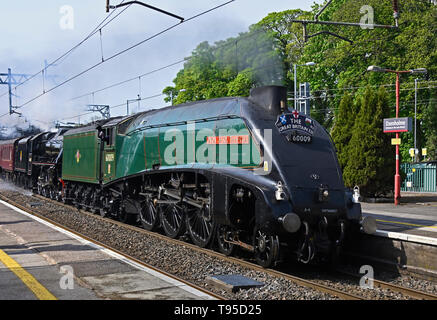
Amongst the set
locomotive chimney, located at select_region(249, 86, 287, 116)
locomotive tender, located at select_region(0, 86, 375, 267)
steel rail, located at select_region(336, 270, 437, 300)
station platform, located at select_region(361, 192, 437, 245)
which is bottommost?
steel rail, located at select_region(336, 270, 437, 300)

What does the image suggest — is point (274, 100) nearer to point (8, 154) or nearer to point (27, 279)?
point (27, 279)

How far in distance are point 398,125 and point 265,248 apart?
13610mm

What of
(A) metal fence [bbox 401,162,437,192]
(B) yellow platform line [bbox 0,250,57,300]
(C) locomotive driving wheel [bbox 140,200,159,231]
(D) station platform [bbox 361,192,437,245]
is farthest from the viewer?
(A) metal fence [bbox 401,162,437,192]

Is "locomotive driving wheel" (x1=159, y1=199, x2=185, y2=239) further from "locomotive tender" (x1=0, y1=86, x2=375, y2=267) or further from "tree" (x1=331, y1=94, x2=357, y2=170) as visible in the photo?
"tree" (x1=331, y1=94, x2=357, y2=170)

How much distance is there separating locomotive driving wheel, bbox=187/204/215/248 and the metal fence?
1987 cm

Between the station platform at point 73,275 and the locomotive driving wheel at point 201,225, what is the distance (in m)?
2.13

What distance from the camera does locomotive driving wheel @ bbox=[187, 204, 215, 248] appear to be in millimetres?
10062

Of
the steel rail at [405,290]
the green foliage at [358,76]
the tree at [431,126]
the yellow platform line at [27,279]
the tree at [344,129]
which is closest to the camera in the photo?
the yellow platform line at [27,279]

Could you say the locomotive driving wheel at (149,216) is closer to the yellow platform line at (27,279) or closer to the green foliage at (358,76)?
the yellow platform line at (27,279)

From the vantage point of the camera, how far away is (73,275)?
7.27 meters

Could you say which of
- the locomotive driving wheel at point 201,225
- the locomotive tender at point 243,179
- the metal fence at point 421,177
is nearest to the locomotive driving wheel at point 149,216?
the locomotive tender at point 243,179

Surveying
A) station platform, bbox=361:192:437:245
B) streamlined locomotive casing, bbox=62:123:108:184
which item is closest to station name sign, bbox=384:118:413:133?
station platform, bbox=361:192:437:245

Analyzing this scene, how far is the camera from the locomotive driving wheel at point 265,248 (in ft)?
27.5

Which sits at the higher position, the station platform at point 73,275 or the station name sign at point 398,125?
the station name sign at point 398,125
